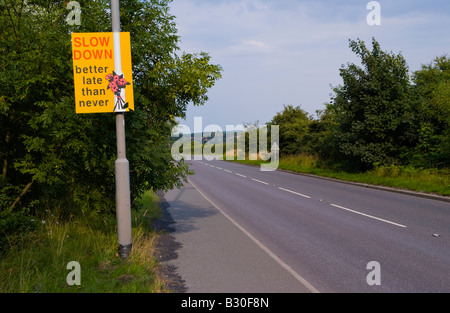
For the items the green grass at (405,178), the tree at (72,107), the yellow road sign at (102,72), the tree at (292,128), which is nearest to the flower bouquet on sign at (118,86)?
the yellow road sign at (102,72)

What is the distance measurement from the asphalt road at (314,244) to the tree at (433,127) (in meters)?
5.80

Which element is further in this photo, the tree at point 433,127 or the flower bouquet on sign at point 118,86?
the tree at point 433,127

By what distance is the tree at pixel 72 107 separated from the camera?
19.4 ft

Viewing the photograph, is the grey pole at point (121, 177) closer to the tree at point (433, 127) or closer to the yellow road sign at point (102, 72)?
the yellow road sign at point (102, 72)

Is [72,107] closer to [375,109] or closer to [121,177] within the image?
[121,177]

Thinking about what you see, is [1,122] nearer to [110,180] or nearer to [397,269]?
[110,180]

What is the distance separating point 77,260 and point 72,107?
7.62ft

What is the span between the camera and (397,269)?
586cm

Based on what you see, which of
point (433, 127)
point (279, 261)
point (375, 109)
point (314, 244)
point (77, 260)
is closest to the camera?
point (77, 260)

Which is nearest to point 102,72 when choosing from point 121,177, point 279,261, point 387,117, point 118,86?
point 118,86

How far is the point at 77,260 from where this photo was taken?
5.45 metres

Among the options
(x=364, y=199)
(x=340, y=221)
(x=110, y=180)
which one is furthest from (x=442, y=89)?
(x=110, y=180)

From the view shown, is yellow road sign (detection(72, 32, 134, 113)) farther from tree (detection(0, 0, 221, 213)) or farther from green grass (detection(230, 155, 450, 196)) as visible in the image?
green grass (detection(230, 155, 450, 196))

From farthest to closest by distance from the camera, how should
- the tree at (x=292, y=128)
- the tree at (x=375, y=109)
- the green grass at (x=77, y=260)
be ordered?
the tree at (x=292, y=128)
the tree at (x=375, y=109)
the green grass at (x=77, y=260)
